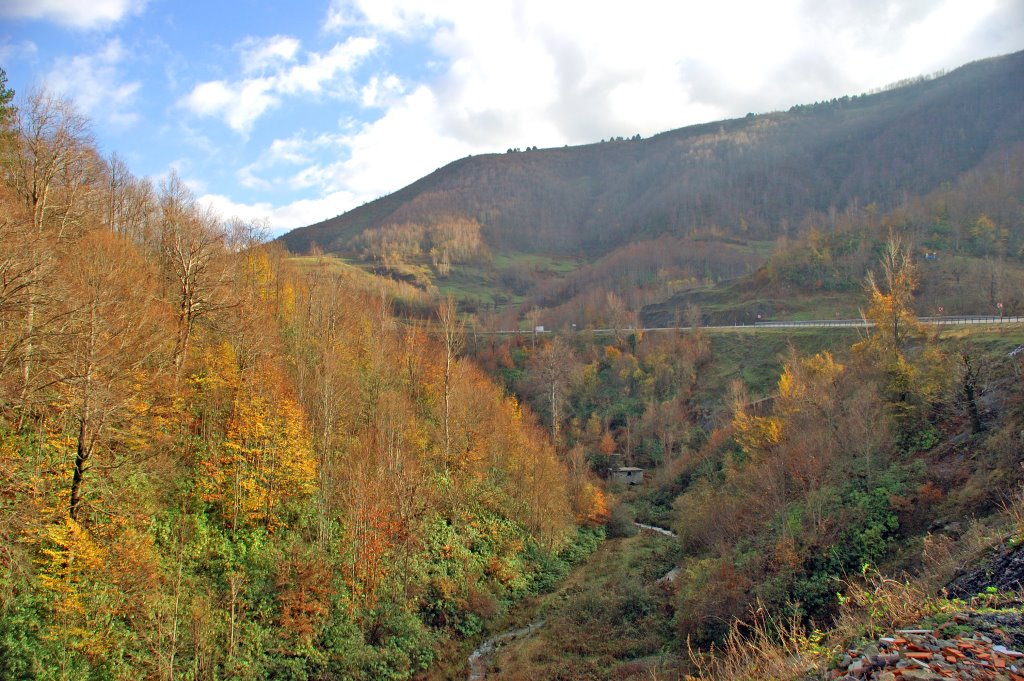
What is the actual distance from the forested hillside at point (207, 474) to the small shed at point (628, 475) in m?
14.5

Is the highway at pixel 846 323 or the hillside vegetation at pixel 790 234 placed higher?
the hillside vegetation at pixel 790 234

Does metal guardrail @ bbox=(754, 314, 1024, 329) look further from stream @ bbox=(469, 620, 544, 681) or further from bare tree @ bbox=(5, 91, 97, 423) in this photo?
bare tree @ bbox=(5, 91, 97, 423)

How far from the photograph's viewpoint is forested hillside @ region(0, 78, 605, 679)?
17.0m

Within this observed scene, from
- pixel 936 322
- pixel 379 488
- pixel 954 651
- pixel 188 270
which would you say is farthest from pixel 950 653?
pixel 936 322

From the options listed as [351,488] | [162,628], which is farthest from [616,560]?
[162,628]

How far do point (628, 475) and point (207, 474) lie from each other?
40442 mm

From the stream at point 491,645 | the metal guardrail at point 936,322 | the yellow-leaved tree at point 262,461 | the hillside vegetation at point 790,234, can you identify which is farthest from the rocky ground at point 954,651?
the hillside vegetation at point 790,234

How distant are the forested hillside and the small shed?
47.5ft

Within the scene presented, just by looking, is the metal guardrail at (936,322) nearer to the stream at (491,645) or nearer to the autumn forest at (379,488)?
the autumn forest at (379,488)

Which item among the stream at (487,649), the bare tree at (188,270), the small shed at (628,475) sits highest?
the bare tree at (188,270)

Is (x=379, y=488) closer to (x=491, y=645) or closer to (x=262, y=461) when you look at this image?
(x=262, y=461)

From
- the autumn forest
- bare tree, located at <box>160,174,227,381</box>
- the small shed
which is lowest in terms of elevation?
the small shed

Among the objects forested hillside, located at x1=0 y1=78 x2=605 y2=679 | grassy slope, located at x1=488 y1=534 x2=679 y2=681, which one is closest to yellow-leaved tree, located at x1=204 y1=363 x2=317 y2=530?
forested hillside, located at x1=0 y1=78 x2=605 y2=679

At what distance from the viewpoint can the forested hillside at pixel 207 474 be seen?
1700 centimetres
